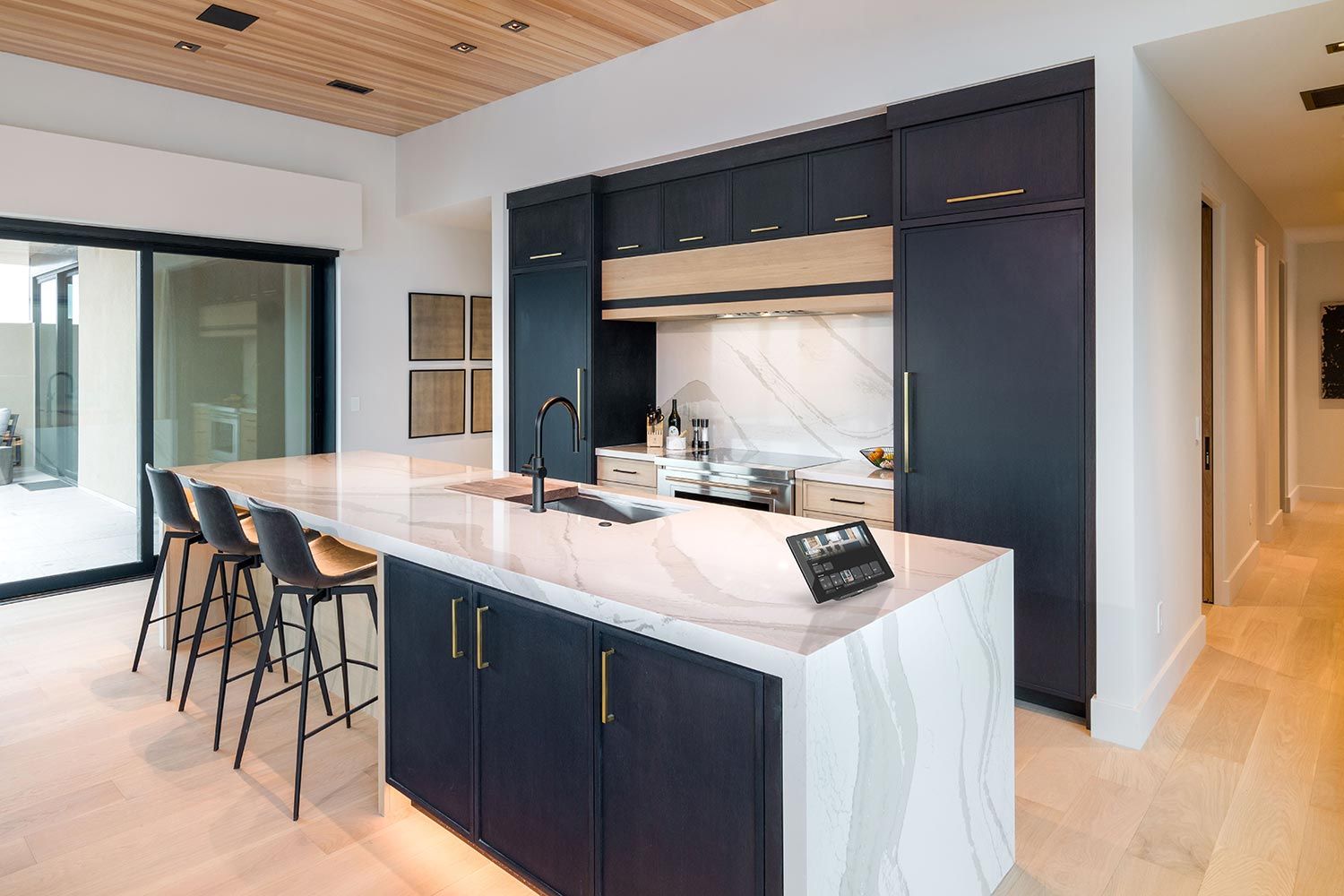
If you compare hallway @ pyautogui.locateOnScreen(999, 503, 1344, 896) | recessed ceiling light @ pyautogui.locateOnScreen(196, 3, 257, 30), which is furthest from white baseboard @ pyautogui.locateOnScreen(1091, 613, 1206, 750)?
recessed ceiling light @ pyautogui.locateOnScreen(196, 3, 257, 30)

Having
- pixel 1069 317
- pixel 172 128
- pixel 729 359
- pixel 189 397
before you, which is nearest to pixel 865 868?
pixel 1069 317

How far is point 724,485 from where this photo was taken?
14.4 ft

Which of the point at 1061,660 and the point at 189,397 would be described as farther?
the point at 189,397

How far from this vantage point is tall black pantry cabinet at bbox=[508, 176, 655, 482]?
16.2 feet

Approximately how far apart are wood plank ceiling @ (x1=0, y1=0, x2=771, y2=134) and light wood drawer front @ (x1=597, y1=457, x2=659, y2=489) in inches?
89.8

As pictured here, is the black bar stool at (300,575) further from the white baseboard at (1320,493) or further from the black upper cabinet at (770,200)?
the white baseboard at (1320,493)

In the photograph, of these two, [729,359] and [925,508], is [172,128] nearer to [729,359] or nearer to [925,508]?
[729,359]

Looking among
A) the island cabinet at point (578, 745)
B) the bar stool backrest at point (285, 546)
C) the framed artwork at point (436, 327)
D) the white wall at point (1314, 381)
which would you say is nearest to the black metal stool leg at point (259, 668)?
the bar stool backrest at point (285, 546)

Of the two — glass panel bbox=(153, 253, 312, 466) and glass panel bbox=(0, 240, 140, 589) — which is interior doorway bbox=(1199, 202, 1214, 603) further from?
glass panel bbox=(0, 240, 140, 589)

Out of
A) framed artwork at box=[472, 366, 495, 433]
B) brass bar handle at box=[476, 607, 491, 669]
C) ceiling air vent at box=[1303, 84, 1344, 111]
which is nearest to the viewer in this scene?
brass bar handle at box=[476, 607, 491, 669]

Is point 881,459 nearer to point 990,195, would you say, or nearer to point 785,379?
point 785,379

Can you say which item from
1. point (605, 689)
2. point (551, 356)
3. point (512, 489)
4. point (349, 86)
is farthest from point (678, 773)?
point (349, 86)

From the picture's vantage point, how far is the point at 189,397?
5387 millimetres

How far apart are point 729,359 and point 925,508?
194 cm
